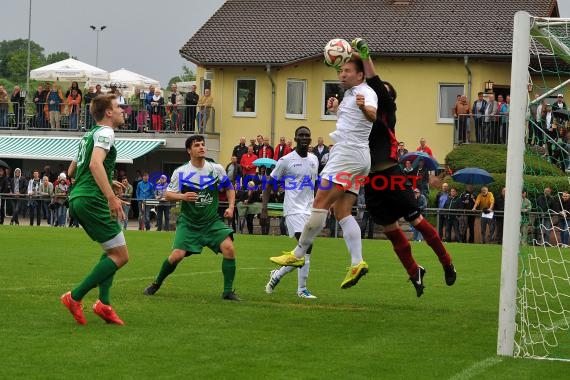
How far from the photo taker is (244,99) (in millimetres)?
47375

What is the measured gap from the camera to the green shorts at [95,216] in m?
10.8

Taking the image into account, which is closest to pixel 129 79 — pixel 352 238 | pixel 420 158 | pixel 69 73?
pixel 69 73

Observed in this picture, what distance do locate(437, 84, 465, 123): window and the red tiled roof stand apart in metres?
1.53

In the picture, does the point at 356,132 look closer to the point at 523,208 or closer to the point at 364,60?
the point at 364,60

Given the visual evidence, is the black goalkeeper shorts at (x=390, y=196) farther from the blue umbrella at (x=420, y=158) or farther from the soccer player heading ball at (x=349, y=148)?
the blue umbrella at (x=420, y=158)

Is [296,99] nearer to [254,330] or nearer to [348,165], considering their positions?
[348,165]

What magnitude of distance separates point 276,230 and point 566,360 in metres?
22.4

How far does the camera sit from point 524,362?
31.1 feet

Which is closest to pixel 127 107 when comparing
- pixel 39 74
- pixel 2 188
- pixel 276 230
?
pixel 39 74

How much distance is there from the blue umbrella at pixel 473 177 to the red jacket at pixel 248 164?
5874 mm

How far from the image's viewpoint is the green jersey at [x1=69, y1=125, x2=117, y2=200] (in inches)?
422

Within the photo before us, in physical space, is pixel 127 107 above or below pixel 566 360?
above

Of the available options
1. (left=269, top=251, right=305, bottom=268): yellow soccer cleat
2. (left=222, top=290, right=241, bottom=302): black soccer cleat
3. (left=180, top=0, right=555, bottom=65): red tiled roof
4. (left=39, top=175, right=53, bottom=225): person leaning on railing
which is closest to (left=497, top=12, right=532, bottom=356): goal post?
(left=269, top=251, right=305, bottom=268): yellow soccer cleat

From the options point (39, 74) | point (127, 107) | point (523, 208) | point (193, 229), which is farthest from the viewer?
point (39, 74)
